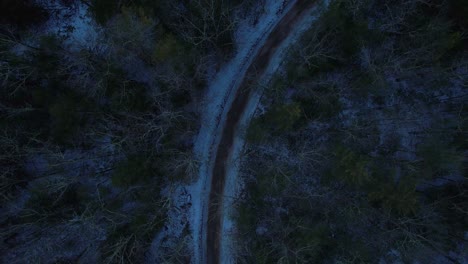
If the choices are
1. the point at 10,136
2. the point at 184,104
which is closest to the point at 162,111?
the point at 184,104

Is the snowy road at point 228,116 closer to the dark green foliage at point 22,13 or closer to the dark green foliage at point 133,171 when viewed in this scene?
the dark green foliage at point 133,171

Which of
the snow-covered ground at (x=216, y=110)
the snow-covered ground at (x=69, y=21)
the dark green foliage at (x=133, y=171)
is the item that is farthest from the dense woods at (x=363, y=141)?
the snow-covered ground at (x=69, y=21)

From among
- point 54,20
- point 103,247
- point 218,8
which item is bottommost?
point 103,247

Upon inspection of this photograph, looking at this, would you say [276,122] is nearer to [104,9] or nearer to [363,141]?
[363,141]

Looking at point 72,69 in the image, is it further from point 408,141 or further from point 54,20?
point 408,141

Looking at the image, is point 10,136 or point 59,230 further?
point 59,230

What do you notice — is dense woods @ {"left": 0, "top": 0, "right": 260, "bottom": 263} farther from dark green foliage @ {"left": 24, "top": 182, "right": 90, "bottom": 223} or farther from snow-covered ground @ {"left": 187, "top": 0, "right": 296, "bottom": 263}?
snow-covered ground @ {"left": 187, "top": 0, "right": 296, "bottom": 263}

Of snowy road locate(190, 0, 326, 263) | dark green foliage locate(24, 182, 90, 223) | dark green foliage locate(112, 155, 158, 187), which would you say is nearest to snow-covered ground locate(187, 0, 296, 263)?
snowy road locate(190, 0, 326, 263)
